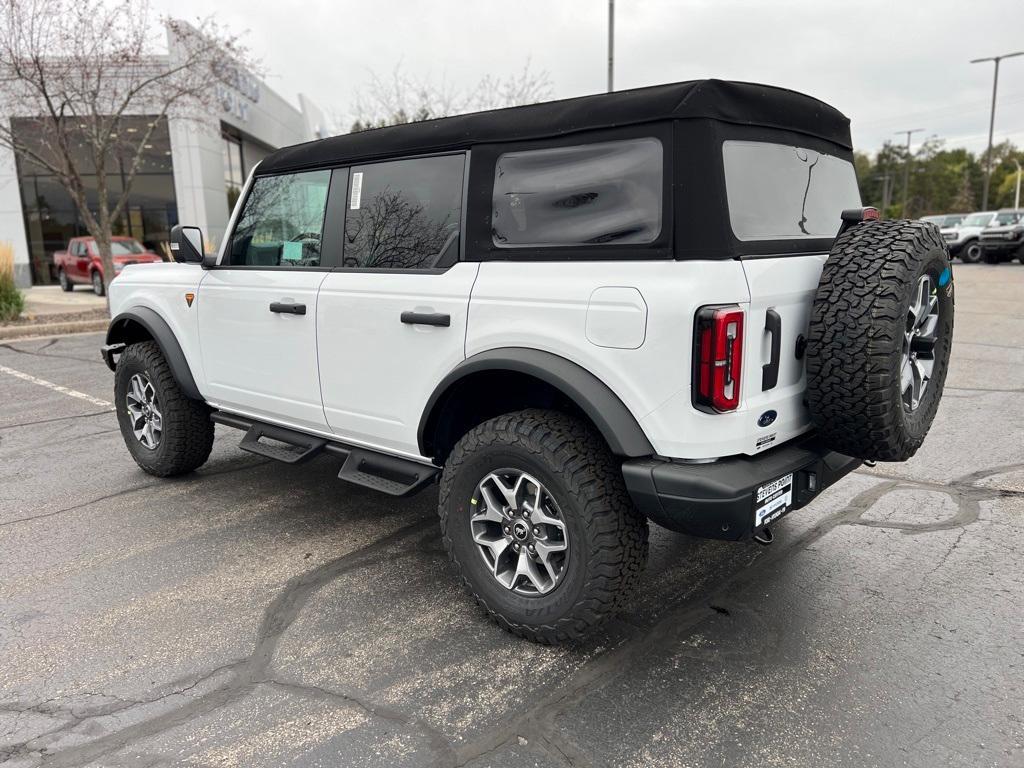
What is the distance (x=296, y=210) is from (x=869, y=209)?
2826mm

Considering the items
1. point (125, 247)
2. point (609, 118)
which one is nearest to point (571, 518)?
point (609, 118)

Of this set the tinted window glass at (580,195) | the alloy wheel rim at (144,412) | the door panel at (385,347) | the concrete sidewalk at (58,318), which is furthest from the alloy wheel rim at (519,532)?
the concrete sidewalk at (58,318)

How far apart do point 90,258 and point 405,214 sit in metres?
19.8

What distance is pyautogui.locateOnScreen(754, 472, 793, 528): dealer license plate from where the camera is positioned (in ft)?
8.34

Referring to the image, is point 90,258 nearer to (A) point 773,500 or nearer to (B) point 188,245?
(B) point 188,245

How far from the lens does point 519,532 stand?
292cm

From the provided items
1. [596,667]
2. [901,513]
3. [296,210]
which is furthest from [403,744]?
[901,513]

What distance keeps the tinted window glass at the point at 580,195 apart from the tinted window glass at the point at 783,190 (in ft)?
0.95

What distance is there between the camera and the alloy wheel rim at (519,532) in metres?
2.84

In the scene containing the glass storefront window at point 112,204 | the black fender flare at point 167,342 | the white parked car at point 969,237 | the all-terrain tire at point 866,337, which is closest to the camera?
the all-terrain tire at point 866,337

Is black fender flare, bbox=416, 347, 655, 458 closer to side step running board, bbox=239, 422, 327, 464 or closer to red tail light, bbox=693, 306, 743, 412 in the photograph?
red tail light, bbox=693, 306, 743, 412

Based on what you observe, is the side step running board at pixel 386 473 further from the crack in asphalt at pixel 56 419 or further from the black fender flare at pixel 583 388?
the crack in asphalt at pixel 56 419

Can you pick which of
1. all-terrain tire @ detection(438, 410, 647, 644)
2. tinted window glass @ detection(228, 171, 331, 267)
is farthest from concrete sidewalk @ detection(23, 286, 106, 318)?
all-terrain tire @ detection(438, 410, 647, 644)

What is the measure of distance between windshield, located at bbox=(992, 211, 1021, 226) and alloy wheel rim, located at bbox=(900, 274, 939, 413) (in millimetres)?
26818
